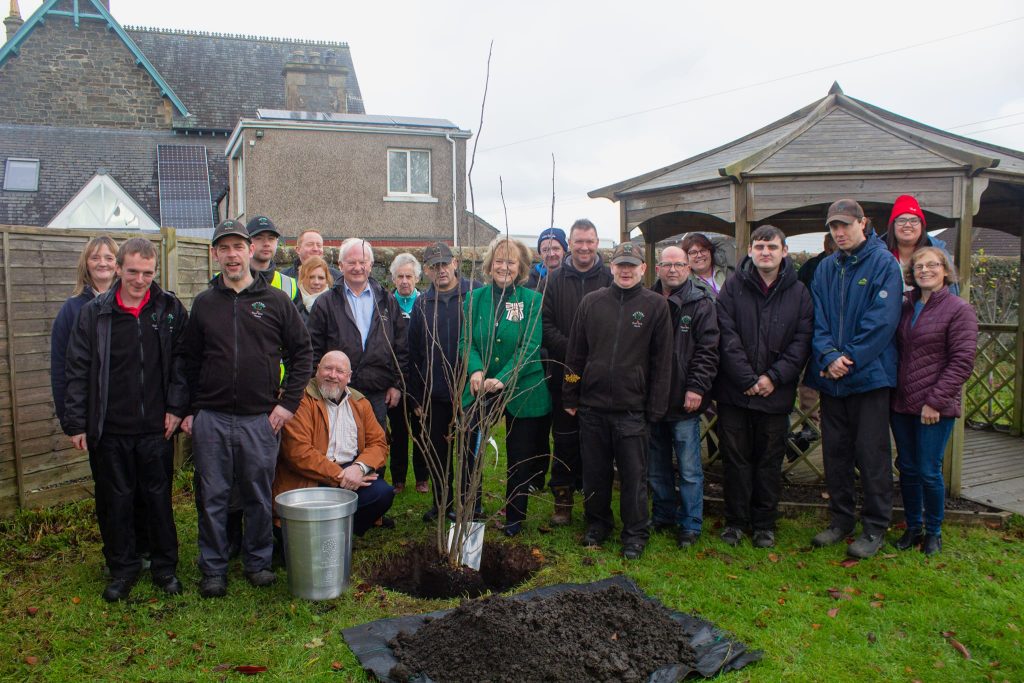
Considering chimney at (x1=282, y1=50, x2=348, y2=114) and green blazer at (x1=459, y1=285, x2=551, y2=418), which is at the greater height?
chimney at (x1=282, y1=50, x2=348, y2=114)

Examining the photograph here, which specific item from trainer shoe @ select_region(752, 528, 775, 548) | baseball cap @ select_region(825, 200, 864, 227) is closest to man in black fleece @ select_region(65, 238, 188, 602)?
trainer shoe @ select_region(752, 528, 775, 548)

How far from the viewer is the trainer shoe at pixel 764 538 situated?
16.6 feet

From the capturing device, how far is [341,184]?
20359 mm

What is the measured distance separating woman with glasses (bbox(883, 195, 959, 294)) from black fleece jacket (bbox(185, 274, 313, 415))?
13.3 feet

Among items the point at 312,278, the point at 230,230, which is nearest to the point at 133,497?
the point at 230,230

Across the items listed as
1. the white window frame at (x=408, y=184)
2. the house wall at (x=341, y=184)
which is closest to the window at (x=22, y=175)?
the house wall at (x=341, y=184)

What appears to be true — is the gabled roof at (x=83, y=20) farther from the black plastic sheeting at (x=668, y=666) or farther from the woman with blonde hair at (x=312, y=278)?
the black plastic sheeting at (x=668, y=666)

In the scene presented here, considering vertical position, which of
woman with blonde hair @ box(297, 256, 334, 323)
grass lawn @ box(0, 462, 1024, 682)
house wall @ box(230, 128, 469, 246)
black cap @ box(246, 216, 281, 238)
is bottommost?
grass lawn @ box(0, 462, 1024, 682)

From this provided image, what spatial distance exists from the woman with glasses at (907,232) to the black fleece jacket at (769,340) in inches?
30.7

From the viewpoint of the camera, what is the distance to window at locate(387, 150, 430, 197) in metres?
20.8

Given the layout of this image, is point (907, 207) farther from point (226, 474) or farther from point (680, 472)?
point (226, 474)

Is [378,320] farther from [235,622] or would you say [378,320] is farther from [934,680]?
[934,680]

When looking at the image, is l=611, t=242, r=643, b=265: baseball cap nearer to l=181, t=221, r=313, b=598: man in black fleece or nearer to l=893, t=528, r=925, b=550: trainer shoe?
l=181, t=221, r=313, b=598: man in black fleece

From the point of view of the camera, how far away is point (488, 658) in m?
3.33
